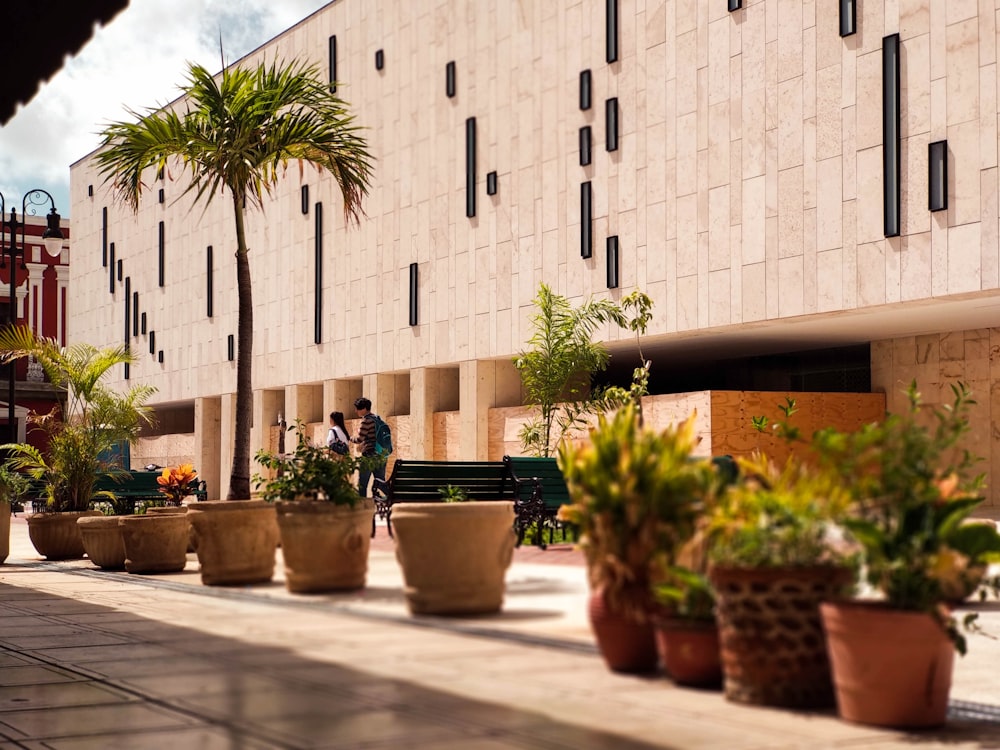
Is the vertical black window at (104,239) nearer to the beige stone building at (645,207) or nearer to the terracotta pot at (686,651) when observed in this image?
the beige stone building at (645,207)

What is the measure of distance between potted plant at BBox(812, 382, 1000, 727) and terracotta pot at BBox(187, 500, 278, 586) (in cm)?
121

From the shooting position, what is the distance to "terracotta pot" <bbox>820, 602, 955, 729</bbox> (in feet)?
9.95

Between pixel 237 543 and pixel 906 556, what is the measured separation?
1.64 metres

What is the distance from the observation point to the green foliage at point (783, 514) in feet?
9.37

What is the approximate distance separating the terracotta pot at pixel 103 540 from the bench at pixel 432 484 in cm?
609

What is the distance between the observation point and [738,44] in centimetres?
2644

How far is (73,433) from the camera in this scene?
52.6 ft

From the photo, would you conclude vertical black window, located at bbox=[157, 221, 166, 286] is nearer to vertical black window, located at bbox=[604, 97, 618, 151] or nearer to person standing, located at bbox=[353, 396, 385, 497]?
vertical black window, located at bbox=[604, 97, 618, 151]

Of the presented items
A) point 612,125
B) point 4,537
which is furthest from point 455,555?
point 612,125

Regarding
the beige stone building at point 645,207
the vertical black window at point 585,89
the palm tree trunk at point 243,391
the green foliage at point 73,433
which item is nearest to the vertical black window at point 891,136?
the beige stone building at point 645,207

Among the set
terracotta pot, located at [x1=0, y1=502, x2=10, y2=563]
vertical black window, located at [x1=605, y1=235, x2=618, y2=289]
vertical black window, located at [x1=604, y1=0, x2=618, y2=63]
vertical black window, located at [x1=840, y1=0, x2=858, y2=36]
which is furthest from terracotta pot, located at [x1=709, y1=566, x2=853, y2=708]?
vertical black window, located at [x1=604, y1=0, x2=618, y2=63]

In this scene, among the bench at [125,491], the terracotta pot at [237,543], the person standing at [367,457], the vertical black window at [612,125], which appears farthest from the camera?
the vertical black window at [612,125]

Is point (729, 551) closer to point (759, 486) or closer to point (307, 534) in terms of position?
point (759, 486)

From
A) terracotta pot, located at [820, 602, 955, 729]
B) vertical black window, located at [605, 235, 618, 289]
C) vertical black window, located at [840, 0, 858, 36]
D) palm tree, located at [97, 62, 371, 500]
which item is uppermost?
vertical black window, located at [840, 0, 858, 36]
